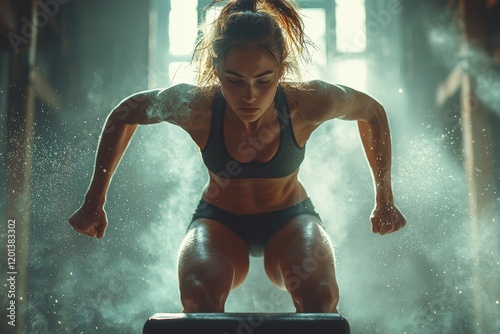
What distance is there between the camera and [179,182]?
328 cm

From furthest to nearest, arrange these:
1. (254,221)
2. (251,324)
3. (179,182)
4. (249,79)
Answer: (179,182) < (254,221) < (249,79) < (251,324)

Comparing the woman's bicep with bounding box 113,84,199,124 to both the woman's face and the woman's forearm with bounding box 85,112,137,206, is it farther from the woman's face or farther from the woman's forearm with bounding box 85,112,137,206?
the woman's face

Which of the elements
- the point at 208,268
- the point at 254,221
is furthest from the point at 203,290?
the point at 254,221

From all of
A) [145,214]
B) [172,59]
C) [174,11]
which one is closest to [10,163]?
[145,214]

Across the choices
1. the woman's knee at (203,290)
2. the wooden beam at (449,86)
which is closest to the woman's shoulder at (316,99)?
the woman's knee at (203,290)

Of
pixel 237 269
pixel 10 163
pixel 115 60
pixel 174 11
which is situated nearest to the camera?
pixel 237 269

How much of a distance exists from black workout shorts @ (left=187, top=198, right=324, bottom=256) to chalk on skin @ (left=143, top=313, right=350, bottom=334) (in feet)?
1.77

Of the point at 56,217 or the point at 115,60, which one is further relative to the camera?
the point at 115,60

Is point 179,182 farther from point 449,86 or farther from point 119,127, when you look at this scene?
point 119,127

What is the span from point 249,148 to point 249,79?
0.23 meters

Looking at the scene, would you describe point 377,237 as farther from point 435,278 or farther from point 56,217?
point 56,217

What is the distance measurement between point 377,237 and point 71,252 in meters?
1.61

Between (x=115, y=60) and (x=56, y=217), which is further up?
(x=115, y=60)

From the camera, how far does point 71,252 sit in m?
2.95
